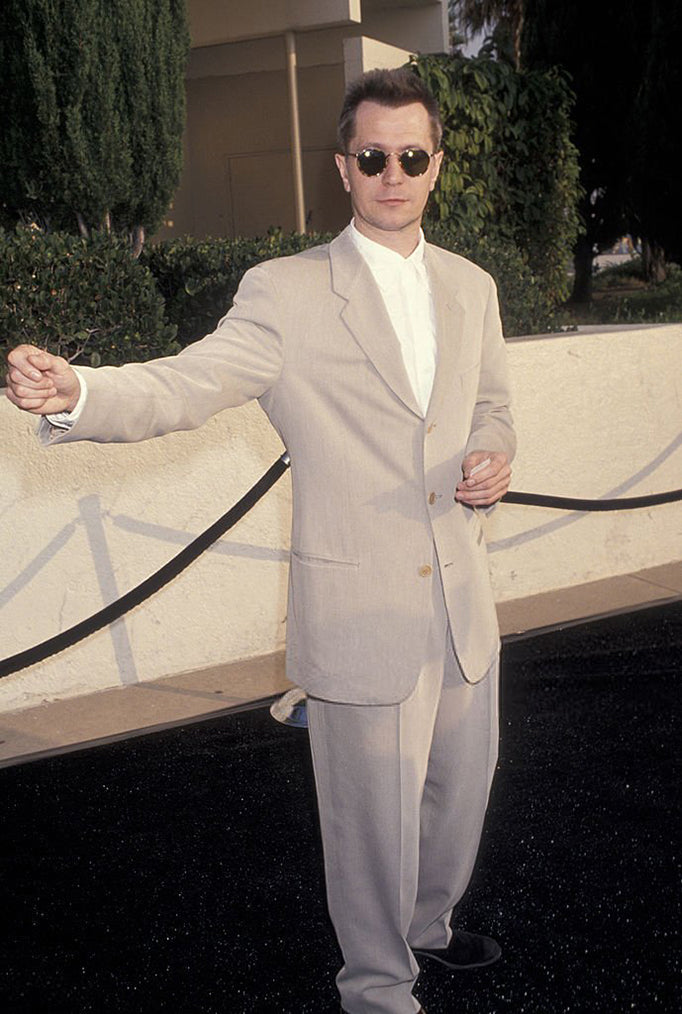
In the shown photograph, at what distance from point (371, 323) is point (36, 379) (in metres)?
0.85

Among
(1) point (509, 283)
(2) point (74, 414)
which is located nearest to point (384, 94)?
(2) point (74, 414)

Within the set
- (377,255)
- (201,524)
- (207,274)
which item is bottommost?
(201,524)

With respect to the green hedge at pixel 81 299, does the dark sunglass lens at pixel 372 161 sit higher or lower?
higher

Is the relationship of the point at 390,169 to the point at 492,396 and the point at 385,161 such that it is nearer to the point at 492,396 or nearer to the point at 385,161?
the point at 385,161

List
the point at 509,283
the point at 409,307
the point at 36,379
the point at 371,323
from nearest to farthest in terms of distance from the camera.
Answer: the point at 36,379
the point at 371,323
the point at 409,307
the point at 509,283

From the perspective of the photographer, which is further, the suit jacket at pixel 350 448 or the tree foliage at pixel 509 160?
the tree foliage at pixel 509 160

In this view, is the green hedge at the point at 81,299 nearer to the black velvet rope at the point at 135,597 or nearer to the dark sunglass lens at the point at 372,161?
the black velvet rope at the point at 135,597

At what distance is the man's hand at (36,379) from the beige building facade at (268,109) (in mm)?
13064

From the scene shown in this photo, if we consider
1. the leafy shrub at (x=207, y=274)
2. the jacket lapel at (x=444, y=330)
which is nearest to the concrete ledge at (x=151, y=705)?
the leafy shrub at (x=207, y=274)

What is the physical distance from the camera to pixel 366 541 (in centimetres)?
294

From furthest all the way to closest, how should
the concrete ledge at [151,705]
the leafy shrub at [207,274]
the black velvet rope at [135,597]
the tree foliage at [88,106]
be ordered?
the leafy shrub at [207,274] < the tree foliage at [88,106] < the concrete ledge at [151,705] < the black velvet rope at [135,597]

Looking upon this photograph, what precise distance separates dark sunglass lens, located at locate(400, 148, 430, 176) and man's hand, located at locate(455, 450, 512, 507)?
2.31ft

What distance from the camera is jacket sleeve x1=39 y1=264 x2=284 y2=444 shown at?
2645 millimetres

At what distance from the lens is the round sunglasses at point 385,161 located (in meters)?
2.84
